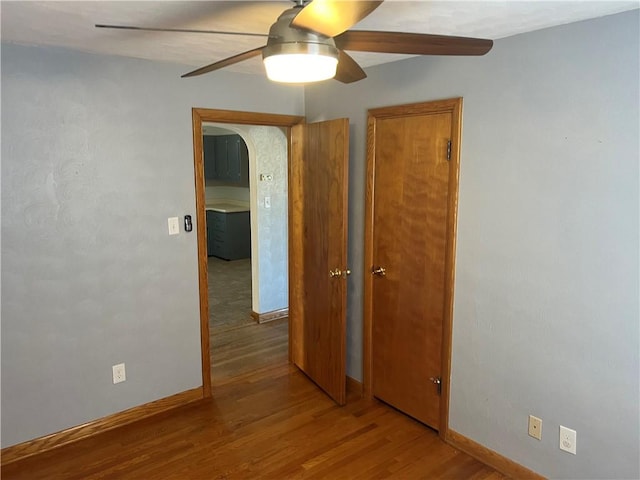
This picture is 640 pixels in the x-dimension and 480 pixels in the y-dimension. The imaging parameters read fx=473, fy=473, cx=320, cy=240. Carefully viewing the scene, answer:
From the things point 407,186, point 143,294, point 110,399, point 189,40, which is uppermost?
point 189,40

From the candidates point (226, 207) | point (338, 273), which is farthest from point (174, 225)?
point (226, 207)

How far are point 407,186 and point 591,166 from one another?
103cm

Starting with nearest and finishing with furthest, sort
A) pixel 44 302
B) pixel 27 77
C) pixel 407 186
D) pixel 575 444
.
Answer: pixel 575 444
pixel 27 77
pixel 44 302
pixel 407 186

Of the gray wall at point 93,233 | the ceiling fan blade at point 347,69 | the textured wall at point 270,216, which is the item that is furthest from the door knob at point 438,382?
the textured wall at point 270,216

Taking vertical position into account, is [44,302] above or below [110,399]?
above

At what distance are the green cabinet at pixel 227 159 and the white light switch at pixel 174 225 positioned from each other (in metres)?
4.14

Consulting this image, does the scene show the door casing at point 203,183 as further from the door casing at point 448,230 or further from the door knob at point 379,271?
the door knob at point 379,271

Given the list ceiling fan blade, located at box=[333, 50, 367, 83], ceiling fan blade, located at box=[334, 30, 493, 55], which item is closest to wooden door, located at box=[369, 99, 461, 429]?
ceiling fan blade, located at box=[333, 50, 367, 83]

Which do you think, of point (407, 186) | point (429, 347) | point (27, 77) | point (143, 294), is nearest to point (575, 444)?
point (429, 347)

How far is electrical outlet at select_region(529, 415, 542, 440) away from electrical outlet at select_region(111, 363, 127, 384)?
7.82ft

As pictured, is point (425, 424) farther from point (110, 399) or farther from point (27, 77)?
point (27, 77)

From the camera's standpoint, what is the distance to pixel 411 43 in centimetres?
150

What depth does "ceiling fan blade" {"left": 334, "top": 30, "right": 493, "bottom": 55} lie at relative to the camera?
1.46 m

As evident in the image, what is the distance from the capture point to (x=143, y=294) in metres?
3.00
